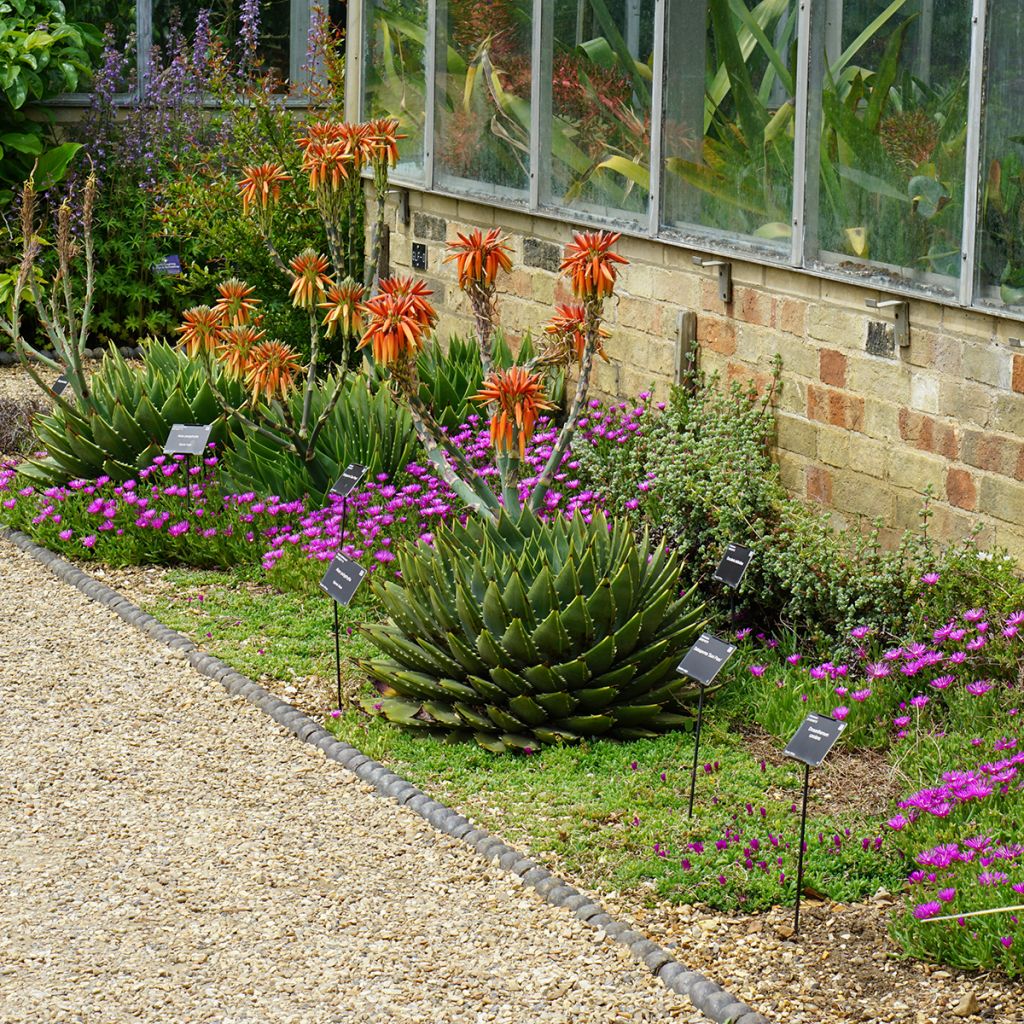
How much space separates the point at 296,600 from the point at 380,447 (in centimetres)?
119

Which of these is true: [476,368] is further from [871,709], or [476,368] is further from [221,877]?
[221,877]

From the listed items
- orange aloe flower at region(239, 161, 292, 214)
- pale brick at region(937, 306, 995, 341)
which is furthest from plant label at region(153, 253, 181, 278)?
pale brick at region(937, 306, 995, 341)

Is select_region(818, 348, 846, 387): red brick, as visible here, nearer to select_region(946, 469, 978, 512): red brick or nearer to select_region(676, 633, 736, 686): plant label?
select_region(946, 469, 978, 512): red brick

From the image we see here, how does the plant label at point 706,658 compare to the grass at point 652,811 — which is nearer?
the grass at point 652,811

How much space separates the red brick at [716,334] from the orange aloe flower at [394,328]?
6.38 ft

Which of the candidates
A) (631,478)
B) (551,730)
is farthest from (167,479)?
(551,730)

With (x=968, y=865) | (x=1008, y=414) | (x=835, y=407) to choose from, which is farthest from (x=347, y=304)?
(x=968, y=865)

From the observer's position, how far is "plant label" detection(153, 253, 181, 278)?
37.3ft

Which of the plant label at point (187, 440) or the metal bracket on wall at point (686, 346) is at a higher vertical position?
the metal bracket on wall at point (686, 346)

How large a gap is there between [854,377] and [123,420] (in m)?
3.66

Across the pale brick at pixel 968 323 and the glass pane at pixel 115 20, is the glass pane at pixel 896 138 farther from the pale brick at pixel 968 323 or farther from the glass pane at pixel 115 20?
the glass pane at pixel 115 20

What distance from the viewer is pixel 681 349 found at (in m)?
A: 7.67

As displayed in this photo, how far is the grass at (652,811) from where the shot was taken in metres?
4.67

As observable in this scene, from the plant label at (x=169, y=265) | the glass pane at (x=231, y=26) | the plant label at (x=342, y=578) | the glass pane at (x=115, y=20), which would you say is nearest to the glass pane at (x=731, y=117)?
the plant label at (x=342, y=578)
